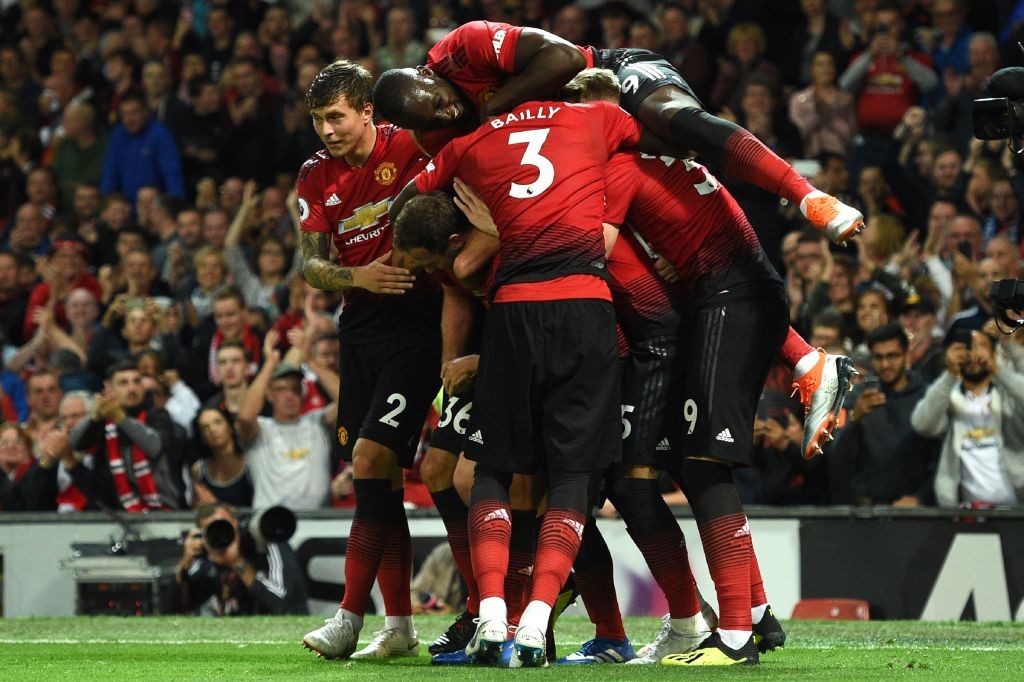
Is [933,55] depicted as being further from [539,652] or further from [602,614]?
[539,652]

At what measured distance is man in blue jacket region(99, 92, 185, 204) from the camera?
54.1 ft

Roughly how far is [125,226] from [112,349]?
1.95 meters

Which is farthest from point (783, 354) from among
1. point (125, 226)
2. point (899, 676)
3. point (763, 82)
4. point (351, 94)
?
point (125, 226)

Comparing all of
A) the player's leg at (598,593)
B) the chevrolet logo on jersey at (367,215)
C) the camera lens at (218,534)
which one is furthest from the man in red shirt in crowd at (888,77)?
the player's leg at (598,593)

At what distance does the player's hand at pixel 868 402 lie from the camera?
10383 millimetres

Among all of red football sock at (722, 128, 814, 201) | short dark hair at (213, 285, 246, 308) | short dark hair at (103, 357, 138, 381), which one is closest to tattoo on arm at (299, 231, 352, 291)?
red football sock at (722, 128, 814, 201)

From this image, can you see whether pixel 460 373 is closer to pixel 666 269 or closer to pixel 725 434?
pixel 666 269

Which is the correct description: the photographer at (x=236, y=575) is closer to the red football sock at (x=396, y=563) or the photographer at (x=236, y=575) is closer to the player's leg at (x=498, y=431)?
the red football sock at (x=396, y=563)

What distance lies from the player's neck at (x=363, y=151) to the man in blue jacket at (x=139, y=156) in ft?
31.4

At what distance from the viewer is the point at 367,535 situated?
23.0ft

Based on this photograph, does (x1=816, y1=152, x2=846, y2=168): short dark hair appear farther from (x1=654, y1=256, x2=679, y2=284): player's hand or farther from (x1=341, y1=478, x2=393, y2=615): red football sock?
(x1=341, y1=478, x2=393, y2=615): red football sock

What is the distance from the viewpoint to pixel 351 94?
7051 mm

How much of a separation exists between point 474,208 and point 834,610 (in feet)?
15.3

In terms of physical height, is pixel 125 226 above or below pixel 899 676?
above
